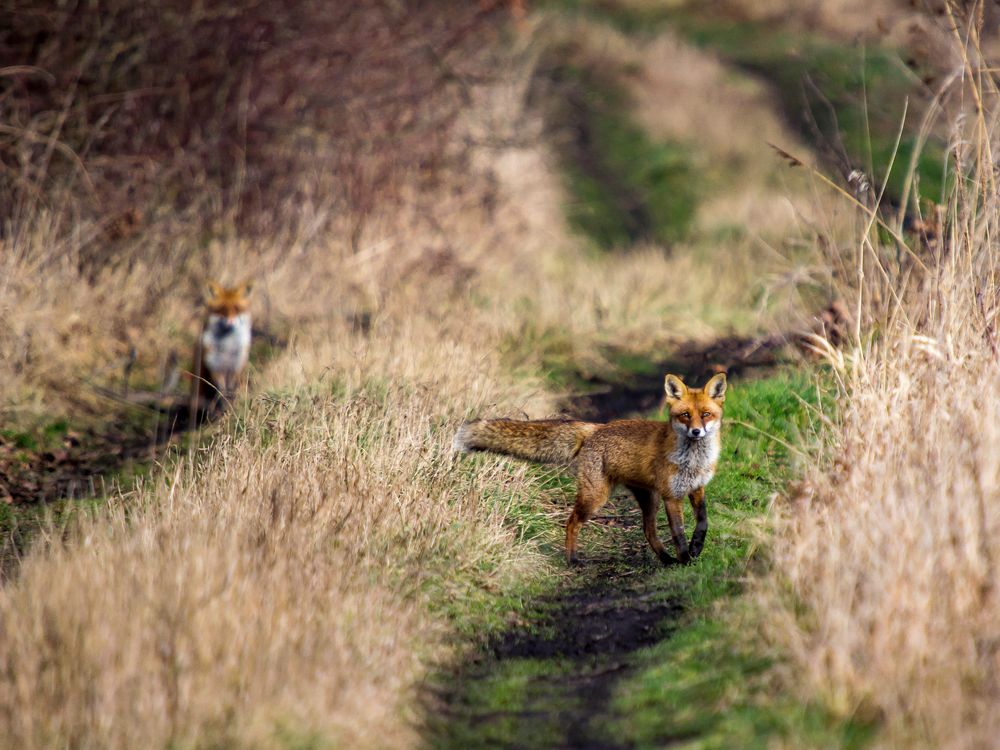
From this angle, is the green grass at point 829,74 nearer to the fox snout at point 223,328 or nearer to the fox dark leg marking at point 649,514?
the fox snout at point 223,328

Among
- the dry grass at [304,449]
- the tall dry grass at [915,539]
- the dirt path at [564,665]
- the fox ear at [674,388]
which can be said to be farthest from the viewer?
the fox ear at [674,388]

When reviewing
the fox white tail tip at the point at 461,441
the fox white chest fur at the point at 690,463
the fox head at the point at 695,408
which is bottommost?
the fox white tail tip at the point at 461,441

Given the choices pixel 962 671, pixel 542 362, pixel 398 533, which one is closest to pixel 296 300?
pixel 542 362

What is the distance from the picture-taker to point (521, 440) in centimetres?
704

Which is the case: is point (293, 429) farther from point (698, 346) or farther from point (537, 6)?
point (537, 6)

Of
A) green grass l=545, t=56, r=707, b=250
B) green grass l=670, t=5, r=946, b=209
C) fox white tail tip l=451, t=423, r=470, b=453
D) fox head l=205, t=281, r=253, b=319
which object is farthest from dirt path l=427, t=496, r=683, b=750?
green grass l=545, t=56, r=707, b=250

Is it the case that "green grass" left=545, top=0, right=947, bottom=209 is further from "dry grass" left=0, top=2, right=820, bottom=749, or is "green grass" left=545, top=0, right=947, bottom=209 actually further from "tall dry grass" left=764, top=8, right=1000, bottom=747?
"tall dry grass" left=764, top=8, right=1000, bottom=747

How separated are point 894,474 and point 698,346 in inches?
300

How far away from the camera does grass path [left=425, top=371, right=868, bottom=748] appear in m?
4.33

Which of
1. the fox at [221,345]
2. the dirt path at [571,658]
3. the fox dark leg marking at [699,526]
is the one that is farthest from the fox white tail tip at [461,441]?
the fox at [221,345]

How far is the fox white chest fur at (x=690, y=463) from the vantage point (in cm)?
668

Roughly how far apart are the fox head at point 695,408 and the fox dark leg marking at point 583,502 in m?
0.57

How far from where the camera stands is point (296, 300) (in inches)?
516

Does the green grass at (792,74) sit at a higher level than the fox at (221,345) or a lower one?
higher
